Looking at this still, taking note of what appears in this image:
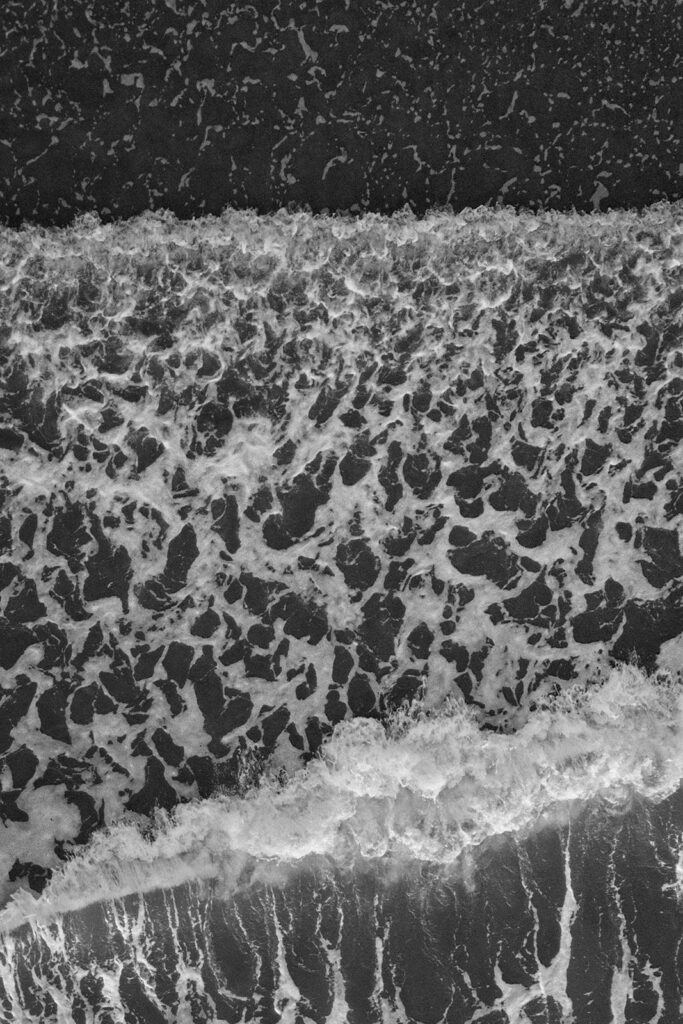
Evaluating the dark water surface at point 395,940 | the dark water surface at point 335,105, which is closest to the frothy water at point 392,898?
the dark water surface at point 395,940

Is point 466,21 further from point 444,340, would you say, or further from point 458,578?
point 458,578

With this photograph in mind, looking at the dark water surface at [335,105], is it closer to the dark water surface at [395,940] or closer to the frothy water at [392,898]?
the frothy water at [392,898]

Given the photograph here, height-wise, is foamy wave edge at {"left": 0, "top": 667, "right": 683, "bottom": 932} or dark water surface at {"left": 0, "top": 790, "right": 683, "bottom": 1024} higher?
foamy wave edge at {"left": 0, "top": 667, "right": 683, "bottom": 932}

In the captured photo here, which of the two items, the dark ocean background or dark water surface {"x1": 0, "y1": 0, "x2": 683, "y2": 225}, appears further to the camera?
dark water surface {"x1": 0, "y1": 0, "x2": 683, "y2": 225}

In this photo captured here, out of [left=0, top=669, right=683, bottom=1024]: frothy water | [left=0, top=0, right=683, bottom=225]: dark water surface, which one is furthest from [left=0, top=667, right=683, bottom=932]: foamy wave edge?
[left=0, top=0, right=683, bottom=225]: dark water surface

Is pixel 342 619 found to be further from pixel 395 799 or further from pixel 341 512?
pixel 395 799

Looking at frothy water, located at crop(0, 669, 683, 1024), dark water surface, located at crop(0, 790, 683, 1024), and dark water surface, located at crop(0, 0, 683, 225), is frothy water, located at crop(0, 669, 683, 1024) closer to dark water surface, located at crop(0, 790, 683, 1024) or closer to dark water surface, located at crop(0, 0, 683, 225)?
dark water surface, located at crop(0, 790, 683, 1024)

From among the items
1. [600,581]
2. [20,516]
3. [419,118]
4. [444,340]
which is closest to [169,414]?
[20,516]
